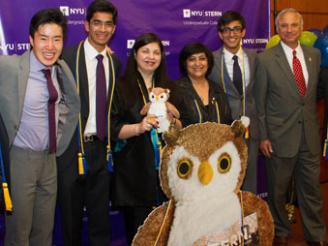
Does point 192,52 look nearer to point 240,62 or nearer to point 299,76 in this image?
point 240,62

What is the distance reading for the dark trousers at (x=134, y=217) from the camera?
8.84 feet

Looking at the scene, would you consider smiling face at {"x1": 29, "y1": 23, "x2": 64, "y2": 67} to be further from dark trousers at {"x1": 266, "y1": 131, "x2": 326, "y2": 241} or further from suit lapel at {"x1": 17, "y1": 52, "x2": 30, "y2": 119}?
dark trousers at {"x1": 266, "y1": 131, "x2": 326, "y2": 241}

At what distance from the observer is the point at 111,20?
2.67 m

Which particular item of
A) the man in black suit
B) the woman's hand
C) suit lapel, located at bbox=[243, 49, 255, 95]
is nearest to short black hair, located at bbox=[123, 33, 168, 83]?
the man in black suit

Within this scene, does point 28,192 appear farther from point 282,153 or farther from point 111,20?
point 282,153

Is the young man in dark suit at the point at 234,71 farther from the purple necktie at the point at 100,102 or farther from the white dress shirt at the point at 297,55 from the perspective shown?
the purple necktie at the point at 100,102

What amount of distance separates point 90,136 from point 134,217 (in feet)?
1.83

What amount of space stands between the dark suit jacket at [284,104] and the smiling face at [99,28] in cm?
119

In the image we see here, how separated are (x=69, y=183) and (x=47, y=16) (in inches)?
37.0

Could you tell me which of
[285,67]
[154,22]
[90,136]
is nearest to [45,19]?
[90,136]

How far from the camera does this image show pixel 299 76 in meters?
3.20

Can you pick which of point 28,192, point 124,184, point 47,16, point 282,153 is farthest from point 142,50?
point 282,153

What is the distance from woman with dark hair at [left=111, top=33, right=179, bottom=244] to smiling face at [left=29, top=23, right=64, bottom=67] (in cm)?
48

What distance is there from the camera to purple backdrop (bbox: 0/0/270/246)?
2889 millimetres
